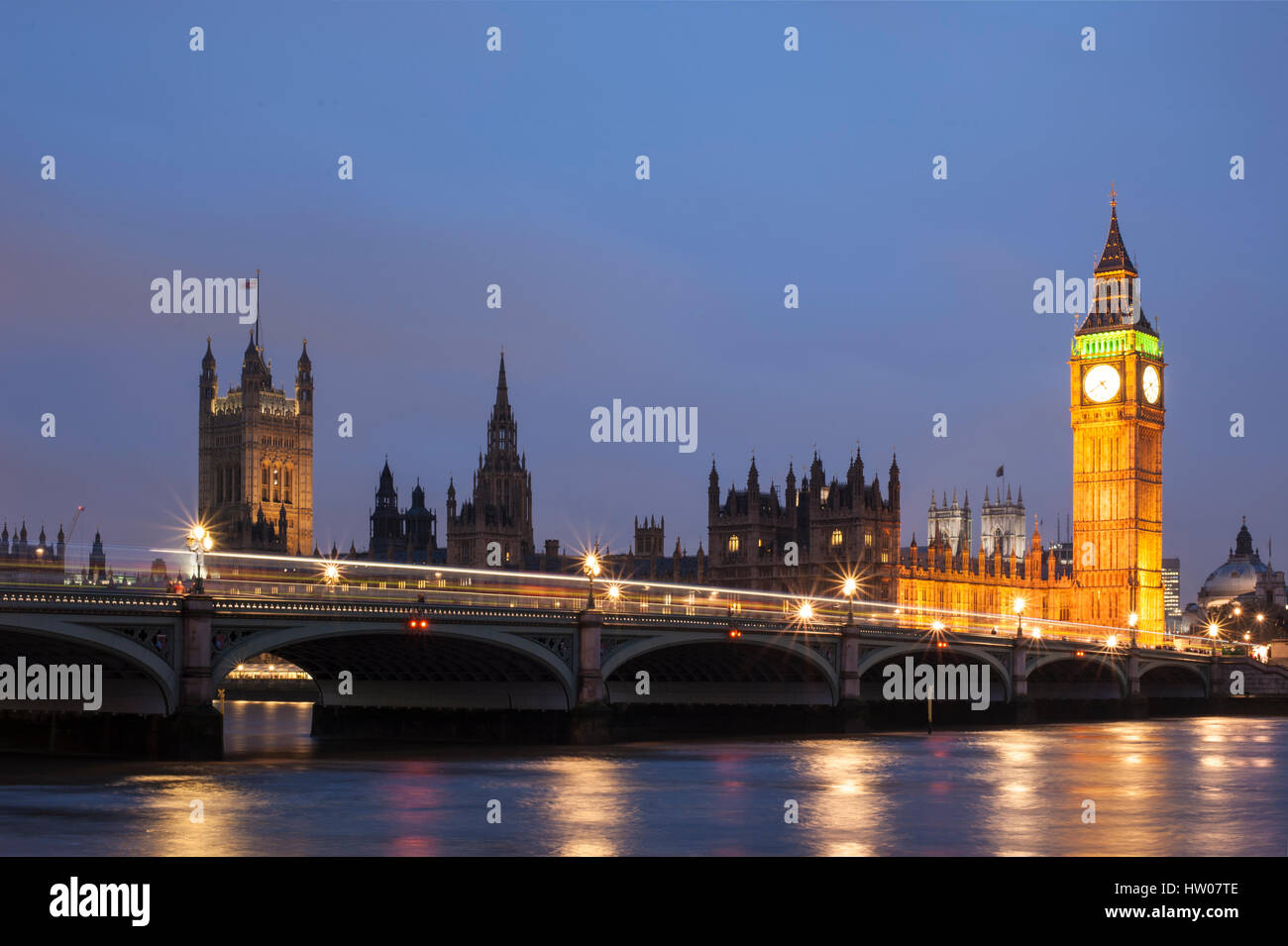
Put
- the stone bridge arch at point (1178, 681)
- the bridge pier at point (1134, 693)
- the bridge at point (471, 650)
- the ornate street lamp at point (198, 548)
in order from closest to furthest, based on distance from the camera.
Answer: the bridge at point (471, 650)
the ornate street lamp at point (198, 548)
the bridge pier at point (1134, 693)
the stone bridge arch at point (1178, 681)

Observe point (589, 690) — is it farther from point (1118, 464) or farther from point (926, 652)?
point (1118, 464)

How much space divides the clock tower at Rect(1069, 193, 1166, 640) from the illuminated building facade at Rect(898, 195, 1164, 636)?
94 mm

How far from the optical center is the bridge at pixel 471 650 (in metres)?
52.9

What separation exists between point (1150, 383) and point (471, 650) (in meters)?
116

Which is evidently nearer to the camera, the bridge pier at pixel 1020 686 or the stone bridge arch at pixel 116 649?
the stone bridge arch at pixel 116 649

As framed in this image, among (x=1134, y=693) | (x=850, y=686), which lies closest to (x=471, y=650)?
(x=850, y=686)

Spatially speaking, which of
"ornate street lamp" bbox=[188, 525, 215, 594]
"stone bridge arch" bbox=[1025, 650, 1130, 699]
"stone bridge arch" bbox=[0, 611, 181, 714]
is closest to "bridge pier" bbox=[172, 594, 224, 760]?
"stone bridge arch" bbox=[0, 611, 181, 714]

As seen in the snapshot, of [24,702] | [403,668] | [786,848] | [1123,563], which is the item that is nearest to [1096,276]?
[1123,563]

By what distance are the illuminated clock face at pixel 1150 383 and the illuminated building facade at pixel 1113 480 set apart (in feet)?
0.31

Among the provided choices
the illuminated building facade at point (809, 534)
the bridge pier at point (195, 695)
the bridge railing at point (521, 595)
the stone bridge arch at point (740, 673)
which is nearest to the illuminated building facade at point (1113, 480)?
the illuminated building facade at point (809, 534)

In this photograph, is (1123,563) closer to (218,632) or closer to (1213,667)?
(1213,667)

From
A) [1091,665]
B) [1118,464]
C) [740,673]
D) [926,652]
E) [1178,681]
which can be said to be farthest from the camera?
[1118,464]

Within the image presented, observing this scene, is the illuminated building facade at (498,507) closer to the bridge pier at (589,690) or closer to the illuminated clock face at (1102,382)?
the illuminated clock face at (1102,382)

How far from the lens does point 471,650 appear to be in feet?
210
